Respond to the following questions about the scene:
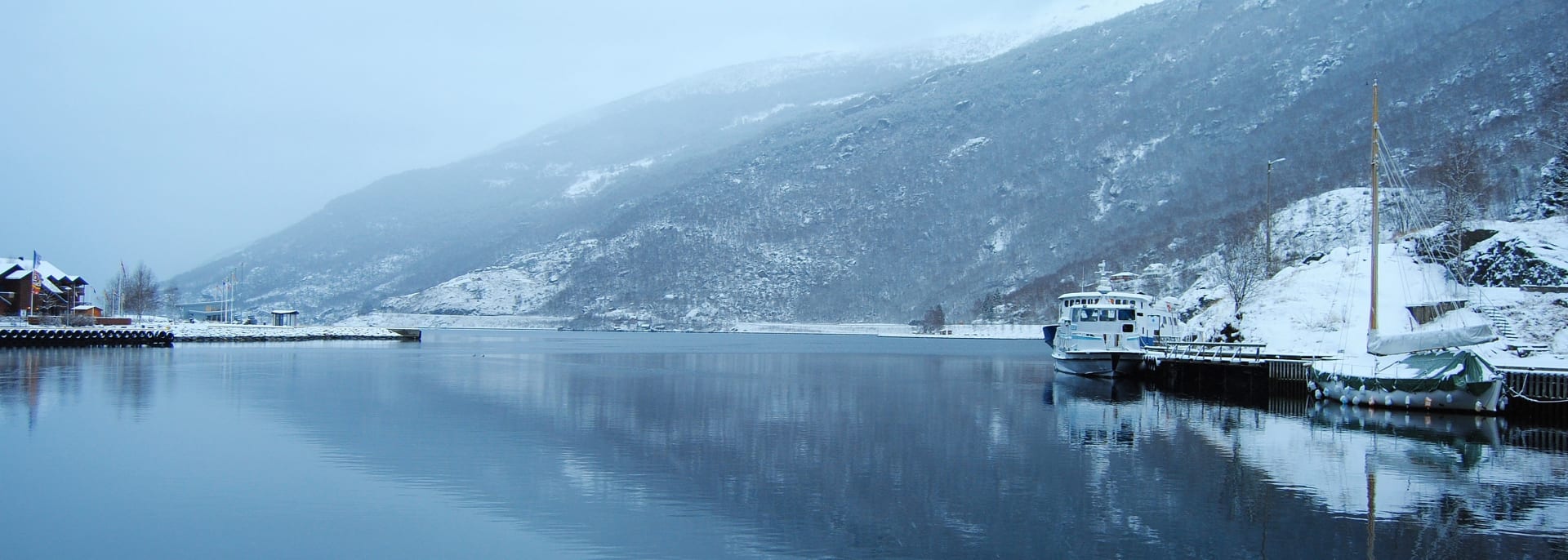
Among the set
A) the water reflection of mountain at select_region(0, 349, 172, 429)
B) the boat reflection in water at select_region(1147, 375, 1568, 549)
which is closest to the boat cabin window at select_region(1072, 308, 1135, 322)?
the boat reflection in water at select_region(1147, 375, 1568, 549)

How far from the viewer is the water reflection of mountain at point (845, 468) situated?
18.7 m

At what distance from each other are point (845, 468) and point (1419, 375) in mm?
25033

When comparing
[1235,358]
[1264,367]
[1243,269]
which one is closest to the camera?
[1264,367]

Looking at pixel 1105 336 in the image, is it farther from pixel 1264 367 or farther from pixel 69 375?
pixel 69 375

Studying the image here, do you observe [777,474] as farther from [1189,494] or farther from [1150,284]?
[1150,284]

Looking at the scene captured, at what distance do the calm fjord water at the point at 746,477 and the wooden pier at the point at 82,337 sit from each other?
1810 inches

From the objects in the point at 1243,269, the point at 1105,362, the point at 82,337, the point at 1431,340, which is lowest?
the point at 82,337

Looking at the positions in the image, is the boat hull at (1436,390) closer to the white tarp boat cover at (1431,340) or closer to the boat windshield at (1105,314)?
the white tarp boat cover at (1431,340)

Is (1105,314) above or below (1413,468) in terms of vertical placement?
above

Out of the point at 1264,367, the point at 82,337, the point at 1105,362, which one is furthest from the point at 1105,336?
the point at 82,337

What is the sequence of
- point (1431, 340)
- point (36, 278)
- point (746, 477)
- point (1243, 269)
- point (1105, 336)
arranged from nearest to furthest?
1. point (746, 477)
2. point (1431, 340)
3. point (1105, 336)
4. point (1243, 269)
5. point (36, 278)

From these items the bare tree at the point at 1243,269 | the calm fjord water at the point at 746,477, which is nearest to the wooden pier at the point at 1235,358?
the calm fjord water at the point at 746,477

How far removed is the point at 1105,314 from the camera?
62094 mm

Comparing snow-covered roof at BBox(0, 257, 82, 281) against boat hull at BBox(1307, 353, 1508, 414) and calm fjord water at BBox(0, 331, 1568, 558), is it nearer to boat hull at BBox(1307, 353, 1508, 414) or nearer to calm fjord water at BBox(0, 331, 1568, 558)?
calm fjord water at BBox(0, 331, 1568, 558)
